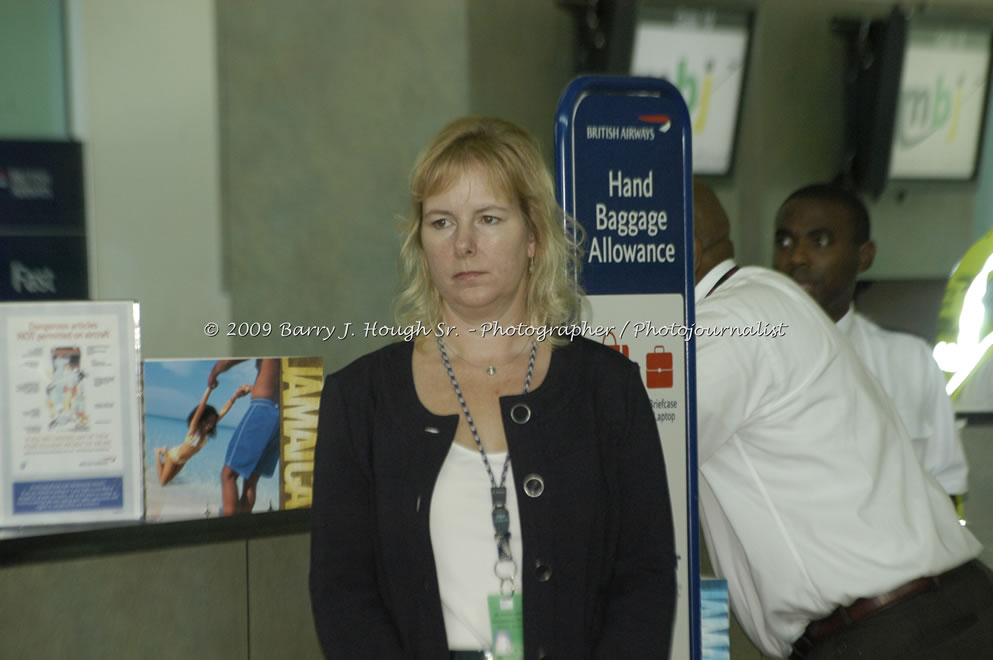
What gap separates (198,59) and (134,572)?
2.00 m

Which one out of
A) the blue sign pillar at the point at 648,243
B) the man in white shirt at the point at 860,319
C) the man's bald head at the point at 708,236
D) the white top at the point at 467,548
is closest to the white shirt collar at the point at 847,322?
the man in white shirt at the point at 860,319

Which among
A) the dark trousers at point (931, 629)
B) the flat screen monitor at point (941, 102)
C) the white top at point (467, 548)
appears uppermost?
the flat screen monitor at point (941, 102)

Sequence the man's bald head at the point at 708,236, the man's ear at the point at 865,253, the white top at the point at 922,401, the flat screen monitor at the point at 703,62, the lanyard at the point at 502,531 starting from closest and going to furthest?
the lanyard at the point at 502,531, the man's bald head at the point at 708,236, the white top at the point at 922,401, the man's ear at the point at 865,253, the flat screen monitor at the point at 703,62

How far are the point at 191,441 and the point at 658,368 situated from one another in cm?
109

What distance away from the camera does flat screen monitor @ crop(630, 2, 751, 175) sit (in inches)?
169

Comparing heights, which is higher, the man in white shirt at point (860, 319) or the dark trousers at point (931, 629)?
the man in white shirt at point (860, 319)

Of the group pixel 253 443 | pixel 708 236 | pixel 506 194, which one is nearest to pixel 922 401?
pixel 708 236

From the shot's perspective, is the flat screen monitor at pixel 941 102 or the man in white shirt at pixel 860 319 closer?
the man in white shirt at pixel 860 319

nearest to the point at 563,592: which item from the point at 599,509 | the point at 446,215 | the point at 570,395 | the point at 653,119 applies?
the point at 599,509

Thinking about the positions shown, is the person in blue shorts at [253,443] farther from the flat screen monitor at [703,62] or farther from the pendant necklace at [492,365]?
the flat screen monitor at [703,62]

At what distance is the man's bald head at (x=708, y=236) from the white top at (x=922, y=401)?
1.03 meters

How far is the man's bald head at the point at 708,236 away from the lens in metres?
2.48

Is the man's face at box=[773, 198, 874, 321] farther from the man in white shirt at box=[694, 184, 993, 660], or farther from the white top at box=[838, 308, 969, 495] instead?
the man in white shirt at box=[694, 184, 993, 660]

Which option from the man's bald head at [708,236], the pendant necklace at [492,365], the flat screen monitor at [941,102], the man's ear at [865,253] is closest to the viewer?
the pendant necklace at [492,365]
